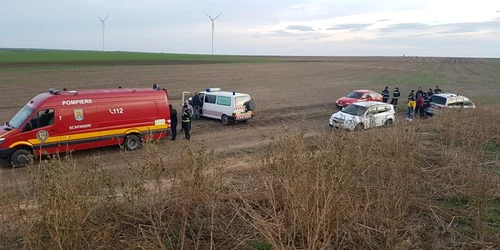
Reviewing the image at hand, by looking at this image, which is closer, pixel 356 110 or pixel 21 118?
pixel 21 118

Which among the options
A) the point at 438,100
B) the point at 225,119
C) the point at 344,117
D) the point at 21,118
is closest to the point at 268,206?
the point at 21,118

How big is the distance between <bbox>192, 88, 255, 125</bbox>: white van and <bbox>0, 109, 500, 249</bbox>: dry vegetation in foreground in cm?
1080

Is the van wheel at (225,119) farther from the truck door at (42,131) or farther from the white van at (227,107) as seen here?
the truck door at (42,131)

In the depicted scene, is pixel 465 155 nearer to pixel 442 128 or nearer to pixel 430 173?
pixel 430 173

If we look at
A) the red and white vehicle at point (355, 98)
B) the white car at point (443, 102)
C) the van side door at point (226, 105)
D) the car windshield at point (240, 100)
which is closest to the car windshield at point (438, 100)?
the white car at point (443, 102)

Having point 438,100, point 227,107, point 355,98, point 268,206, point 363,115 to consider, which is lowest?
point 268,206

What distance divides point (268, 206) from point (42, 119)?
29.9 feet

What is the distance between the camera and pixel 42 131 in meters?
12.5

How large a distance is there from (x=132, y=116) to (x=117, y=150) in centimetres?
144

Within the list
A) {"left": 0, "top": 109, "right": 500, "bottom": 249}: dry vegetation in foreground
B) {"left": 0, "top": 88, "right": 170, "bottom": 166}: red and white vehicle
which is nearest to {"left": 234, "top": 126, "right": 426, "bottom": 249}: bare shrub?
{"left": 0, "top": 109, "right": 500, "bottom": 249}: dry vegetation in foreground

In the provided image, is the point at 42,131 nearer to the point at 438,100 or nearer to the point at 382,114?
the point at 382,114

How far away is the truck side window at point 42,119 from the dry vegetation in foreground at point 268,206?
6186mm

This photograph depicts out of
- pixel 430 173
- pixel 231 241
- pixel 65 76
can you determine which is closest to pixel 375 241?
pixel 231 241

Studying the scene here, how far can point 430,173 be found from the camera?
31.9 feet
